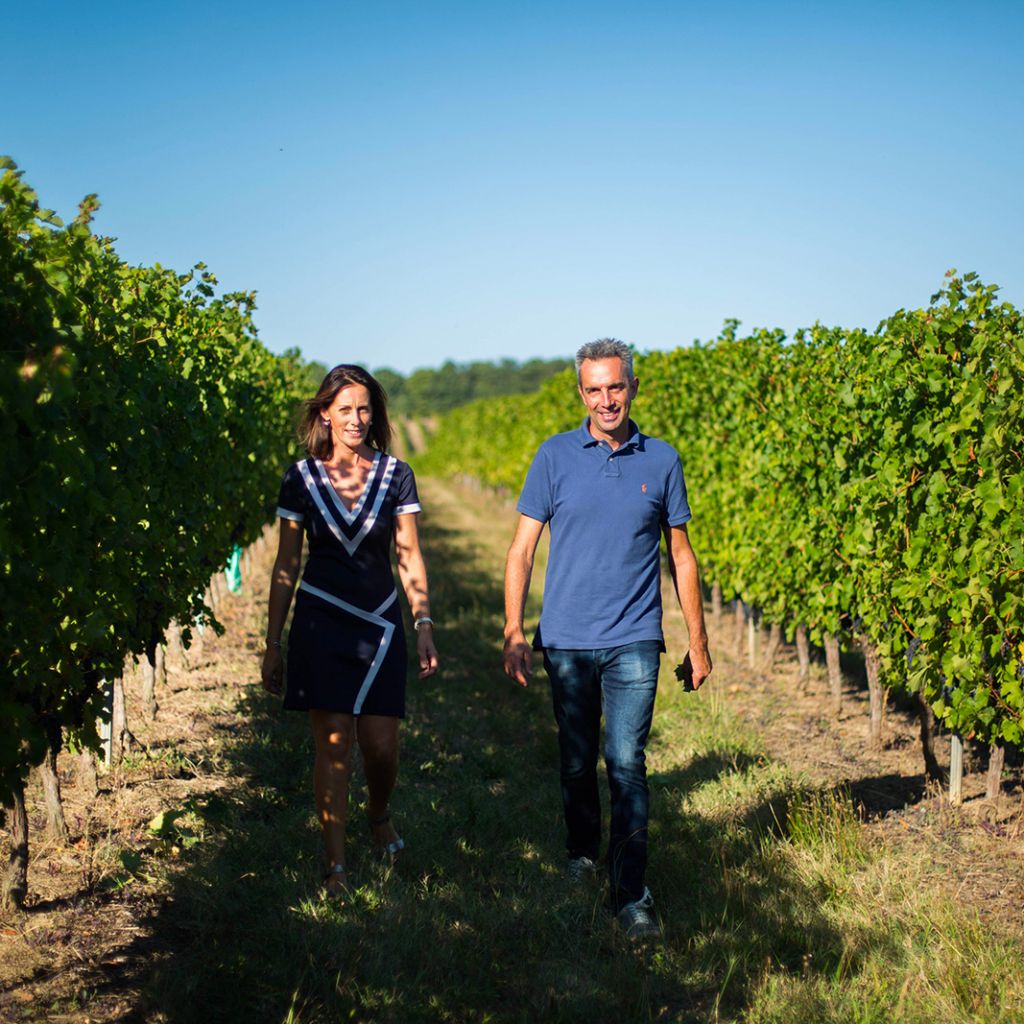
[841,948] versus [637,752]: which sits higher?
[637,752]

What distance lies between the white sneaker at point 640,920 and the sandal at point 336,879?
39.9 inches

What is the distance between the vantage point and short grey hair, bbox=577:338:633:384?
4020 mm

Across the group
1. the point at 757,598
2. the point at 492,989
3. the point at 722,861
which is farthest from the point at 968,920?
the point at 757,598

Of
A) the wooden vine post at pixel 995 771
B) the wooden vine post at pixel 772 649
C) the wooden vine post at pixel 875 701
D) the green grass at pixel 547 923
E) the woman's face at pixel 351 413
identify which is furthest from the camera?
the wooden vine post at pixel 772 649

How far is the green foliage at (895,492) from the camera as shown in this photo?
5203 millimetres

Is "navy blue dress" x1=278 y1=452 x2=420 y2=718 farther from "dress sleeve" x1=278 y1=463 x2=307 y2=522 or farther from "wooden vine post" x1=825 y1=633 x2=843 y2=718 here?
"wooden vine post" x1=825 y1=633 x2=843 y2=718

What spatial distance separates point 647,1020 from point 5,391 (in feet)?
8.64

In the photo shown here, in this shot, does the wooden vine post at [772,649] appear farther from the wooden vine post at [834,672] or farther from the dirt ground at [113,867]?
the dirt ground at [113,867]

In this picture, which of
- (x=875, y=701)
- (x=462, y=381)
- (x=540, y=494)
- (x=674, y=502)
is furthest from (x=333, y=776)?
(x=462, y=381)

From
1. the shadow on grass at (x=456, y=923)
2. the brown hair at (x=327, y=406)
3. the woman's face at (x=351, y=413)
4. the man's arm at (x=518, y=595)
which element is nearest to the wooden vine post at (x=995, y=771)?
the shadow on grass at (x=456, y=923)

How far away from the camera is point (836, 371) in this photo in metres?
7.15

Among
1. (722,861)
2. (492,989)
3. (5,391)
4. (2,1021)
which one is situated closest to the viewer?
(5,391)

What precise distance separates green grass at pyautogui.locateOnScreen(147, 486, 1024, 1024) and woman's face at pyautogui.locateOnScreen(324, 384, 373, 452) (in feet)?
5.49

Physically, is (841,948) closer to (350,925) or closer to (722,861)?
(722,861)
